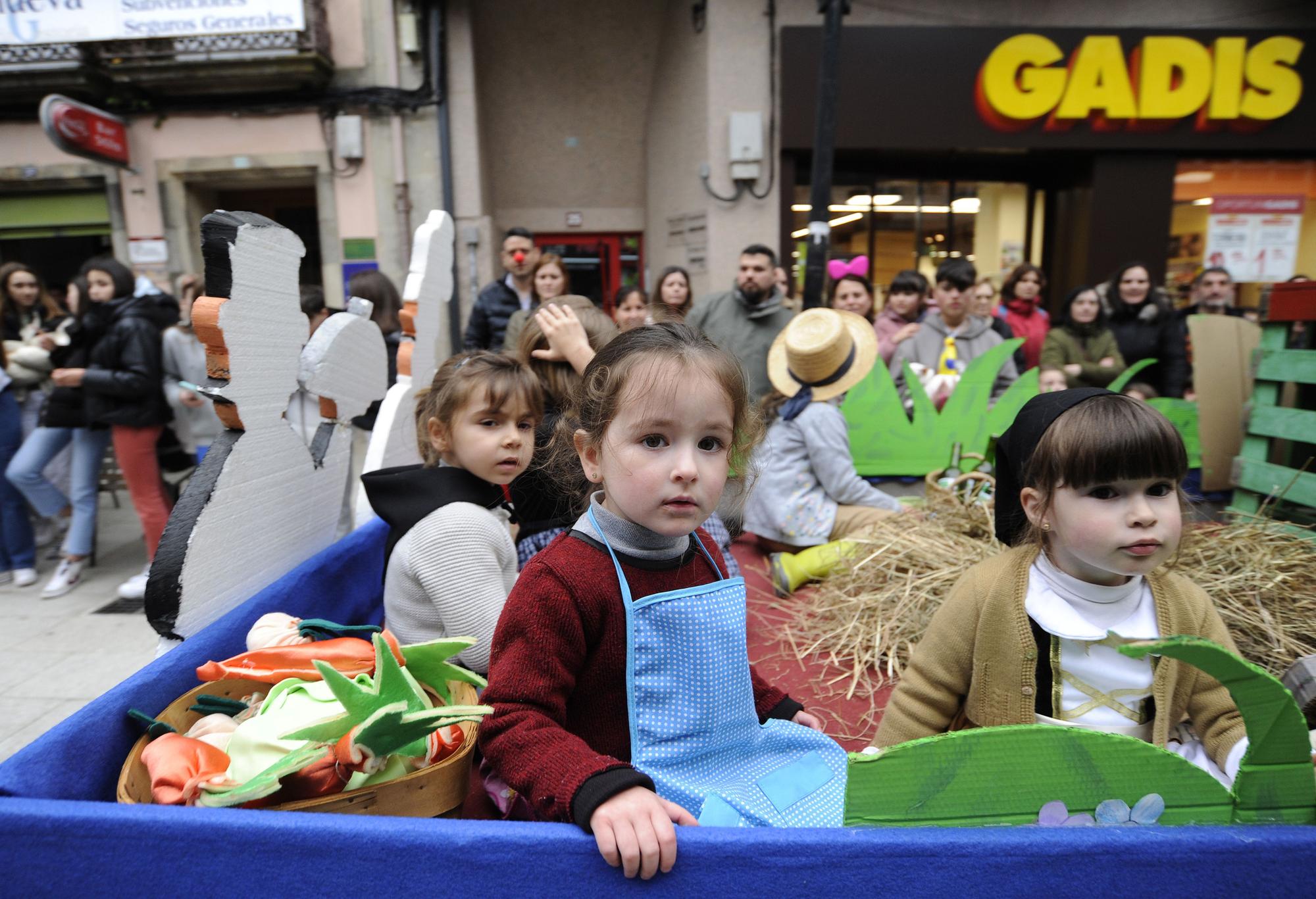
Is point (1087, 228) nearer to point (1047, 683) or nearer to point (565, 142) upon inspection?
point (565, 142)

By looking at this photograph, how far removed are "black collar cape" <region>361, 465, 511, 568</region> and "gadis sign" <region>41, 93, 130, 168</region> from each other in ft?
26.9

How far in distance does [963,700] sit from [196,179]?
10.3m

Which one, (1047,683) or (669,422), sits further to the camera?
(1047,683)

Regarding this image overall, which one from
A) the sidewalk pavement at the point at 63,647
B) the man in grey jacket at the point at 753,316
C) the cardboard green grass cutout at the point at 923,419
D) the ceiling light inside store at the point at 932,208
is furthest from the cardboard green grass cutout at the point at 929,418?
the ceiling light inside store at the point at 932,208

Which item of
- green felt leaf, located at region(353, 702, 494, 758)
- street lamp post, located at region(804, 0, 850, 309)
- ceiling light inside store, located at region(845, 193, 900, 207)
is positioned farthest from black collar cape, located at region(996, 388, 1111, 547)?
ceiling light inside store, located at region(845, 193, 900, 207)

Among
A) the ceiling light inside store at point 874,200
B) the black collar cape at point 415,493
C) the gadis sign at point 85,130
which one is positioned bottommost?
the black collar cape at point 415,493

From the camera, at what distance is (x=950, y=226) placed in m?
9.30

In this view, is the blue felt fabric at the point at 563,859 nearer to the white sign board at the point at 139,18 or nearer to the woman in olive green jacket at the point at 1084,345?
the woman in olive green jacket at the point at 1084,345

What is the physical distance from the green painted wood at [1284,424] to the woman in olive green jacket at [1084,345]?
230cm

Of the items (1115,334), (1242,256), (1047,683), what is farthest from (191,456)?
(1242,256)

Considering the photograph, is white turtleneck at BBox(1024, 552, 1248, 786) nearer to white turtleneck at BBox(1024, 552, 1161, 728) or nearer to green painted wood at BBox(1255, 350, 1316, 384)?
white turtleneck at BBox(1024, 552, 1161, 728)

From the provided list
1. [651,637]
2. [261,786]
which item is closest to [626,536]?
[651,637]

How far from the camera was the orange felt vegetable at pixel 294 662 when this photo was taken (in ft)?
4.54

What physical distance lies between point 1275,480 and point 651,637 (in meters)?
2.39
